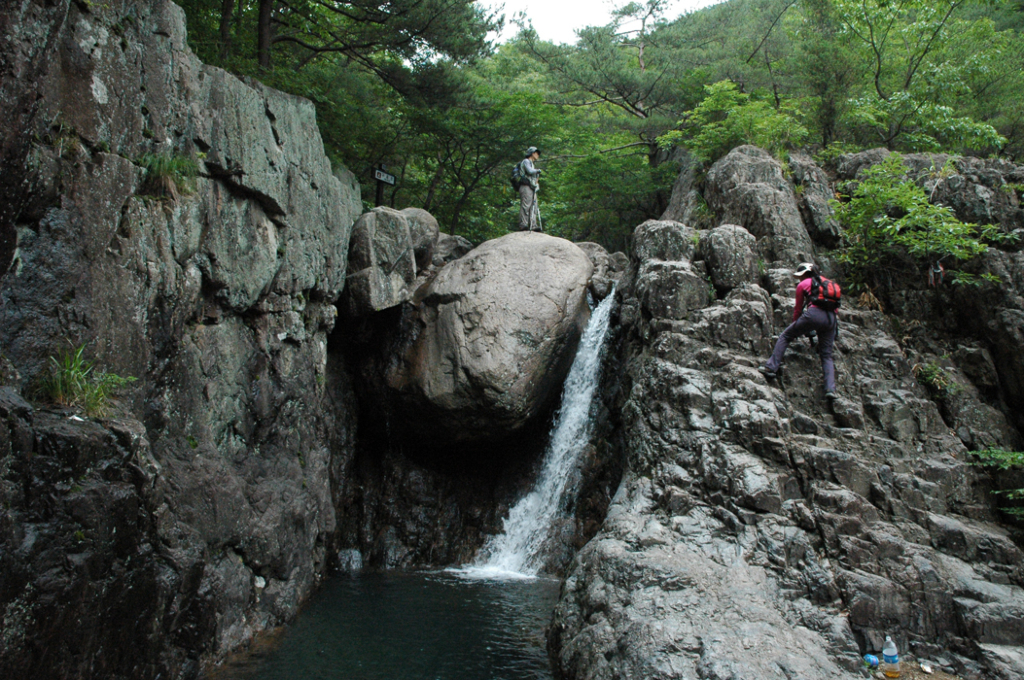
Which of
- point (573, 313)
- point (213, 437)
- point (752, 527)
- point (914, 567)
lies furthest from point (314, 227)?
point (914, 567)

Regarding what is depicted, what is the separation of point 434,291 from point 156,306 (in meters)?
5.95

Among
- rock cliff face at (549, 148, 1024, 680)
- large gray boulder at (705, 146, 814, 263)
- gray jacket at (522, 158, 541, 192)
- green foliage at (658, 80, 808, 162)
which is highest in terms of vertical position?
green foliage at (658, 80, 808, 162)

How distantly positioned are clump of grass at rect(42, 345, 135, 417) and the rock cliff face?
5.16m

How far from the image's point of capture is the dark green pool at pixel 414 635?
662cm

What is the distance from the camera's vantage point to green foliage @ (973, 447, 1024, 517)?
296 inches

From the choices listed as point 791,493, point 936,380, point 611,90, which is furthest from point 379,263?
point 611,90

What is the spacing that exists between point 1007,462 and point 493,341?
7.49 meters

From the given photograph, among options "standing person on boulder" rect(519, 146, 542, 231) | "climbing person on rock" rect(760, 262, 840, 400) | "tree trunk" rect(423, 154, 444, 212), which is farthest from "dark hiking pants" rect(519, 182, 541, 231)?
"climbing person on rock" rect(760, 262, 840, 400)

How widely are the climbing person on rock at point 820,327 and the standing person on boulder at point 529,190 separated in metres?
6.75

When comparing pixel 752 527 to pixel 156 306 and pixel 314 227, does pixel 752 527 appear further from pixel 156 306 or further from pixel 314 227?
pixel 314 227

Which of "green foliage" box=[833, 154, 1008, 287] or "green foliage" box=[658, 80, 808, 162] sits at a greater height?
"green foliage" box=[658, 80, 808, 162]

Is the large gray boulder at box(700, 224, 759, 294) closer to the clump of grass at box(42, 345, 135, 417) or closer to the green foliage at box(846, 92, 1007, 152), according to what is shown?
the green foliage at box(846, 92, 1007, 152)

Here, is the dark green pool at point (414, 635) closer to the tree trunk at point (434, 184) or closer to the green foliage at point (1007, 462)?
the green foliage at point (1007, 462)

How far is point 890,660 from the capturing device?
19.6 feet
